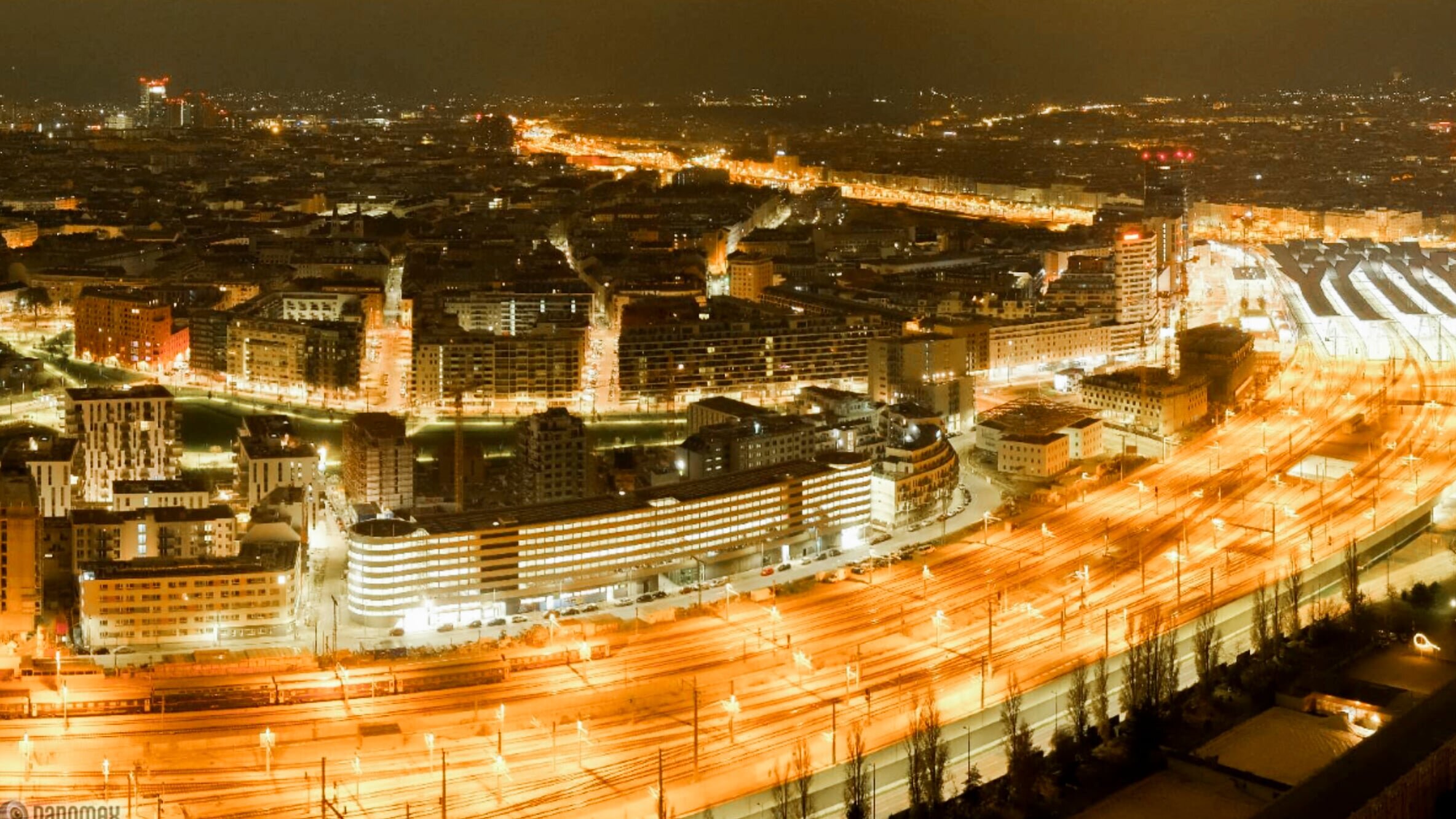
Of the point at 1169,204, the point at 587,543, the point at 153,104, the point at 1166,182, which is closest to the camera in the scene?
the point at 587,543

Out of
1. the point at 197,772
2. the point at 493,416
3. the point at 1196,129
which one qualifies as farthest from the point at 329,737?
the point at 1196,129

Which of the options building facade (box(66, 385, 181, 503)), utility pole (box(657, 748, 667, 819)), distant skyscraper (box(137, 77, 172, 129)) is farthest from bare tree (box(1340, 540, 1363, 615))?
distant skyscraper (box(137, 77, 172, 129))

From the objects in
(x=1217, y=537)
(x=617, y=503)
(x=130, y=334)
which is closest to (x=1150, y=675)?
(x=1217, y=537)

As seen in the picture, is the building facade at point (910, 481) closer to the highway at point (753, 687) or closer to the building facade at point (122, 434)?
the highway at point (753, 687)

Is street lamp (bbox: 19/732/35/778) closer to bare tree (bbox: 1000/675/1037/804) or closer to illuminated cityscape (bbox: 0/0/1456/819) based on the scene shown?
illuminated cityscape (bbox: 0/0/1456/819)

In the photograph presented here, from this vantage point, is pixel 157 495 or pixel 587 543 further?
pixel 157 495

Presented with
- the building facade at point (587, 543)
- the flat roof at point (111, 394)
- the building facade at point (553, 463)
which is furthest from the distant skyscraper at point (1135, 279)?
the flat roof at point (111, 394)

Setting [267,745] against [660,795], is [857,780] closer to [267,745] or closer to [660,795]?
[660,795]
